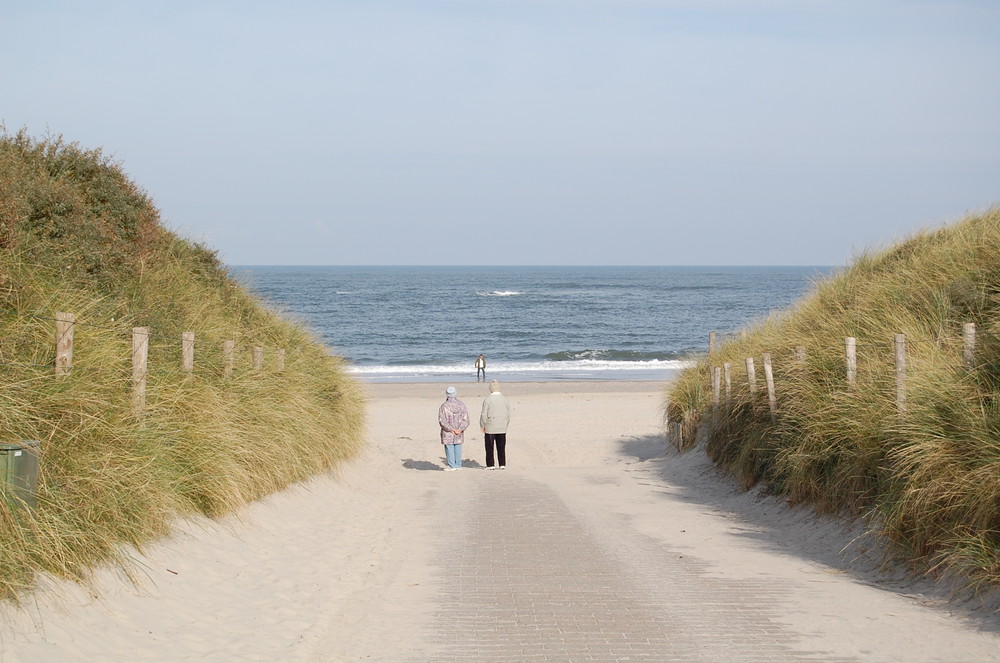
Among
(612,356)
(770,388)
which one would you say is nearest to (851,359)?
(770,388)

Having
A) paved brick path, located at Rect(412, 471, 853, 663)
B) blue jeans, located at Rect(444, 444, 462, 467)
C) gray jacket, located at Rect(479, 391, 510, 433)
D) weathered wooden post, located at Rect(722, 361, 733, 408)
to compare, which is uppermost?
weathered wooden post, located at Rect(722, 361, 733, 408)

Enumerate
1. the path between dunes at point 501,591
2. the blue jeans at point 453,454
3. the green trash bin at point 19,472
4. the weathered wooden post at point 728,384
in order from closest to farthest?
the green trash bin at point 19,472 < the path between dunes at point 501,591 < the weathered wooden post at point 728,384 < the blue jeans at point 453,454

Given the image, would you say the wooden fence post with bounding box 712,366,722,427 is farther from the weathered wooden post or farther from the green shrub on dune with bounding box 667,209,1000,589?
the weathered wooden post

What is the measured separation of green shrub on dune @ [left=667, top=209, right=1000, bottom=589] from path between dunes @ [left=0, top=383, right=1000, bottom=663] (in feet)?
1.59

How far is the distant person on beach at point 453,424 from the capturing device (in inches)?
724

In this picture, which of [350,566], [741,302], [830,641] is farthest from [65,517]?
[741,302]

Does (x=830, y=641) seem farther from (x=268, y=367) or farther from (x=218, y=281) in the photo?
(x=218, y=281)

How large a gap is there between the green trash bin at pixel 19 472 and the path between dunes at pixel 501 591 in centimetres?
57

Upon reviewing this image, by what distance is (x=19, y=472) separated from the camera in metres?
6.30

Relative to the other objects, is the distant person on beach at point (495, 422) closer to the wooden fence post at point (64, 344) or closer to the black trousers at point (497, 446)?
the black trousers at point (497, 446)

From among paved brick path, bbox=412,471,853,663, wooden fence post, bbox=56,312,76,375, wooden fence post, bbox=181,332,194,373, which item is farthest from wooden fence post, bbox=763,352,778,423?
wooden fence post, bbox=56,312,76,375

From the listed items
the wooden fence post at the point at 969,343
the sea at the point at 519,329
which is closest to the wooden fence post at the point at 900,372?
the wooden fence post at the point at 969,343

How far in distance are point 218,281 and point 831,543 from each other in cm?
1115

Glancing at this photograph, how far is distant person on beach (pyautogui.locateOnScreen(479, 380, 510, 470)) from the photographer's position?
61.0 ft
